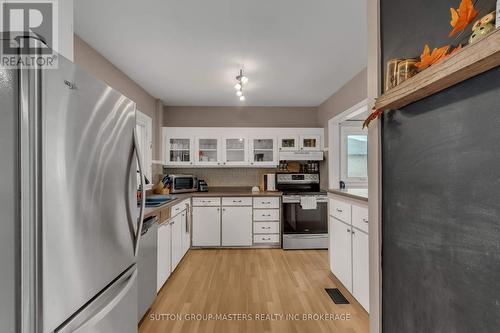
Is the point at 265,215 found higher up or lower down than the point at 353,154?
lower down

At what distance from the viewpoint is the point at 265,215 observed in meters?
4.29

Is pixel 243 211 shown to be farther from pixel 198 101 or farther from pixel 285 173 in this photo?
pixel 198 101

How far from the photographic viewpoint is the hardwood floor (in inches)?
85.4

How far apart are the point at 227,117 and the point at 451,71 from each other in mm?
4380

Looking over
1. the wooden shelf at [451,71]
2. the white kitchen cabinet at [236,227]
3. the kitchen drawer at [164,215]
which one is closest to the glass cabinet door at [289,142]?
the white kitchen cabinet at [236,227]

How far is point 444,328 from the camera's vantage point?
2.64ft

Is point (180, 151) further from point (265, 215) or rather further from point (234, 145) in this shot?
point (265, 215)

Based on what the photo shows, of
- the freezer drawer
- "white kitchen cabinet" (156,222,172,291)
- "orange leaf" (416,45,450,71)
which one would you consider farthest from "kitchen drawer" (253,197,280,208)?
"orange leaf" (416,45,450,71)

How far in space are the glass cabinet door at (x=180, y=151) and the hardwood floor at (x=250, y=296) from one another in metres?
1.67

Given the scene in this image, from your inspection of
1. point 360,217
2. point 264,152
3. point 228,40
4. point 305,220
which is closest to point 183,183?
point 264,152

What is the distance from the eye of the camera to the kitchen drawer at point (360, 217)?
227cm

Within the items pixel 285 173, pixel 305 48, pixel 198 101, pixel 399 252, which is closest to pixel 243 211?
pixel 285 173

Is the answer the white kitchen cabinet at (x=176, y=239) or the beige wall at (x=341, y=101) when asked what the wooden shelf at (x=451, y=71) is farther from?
the white kitchen cabinet at (x=176, y=239)

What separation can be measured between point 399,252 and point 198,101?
13.3 ft
